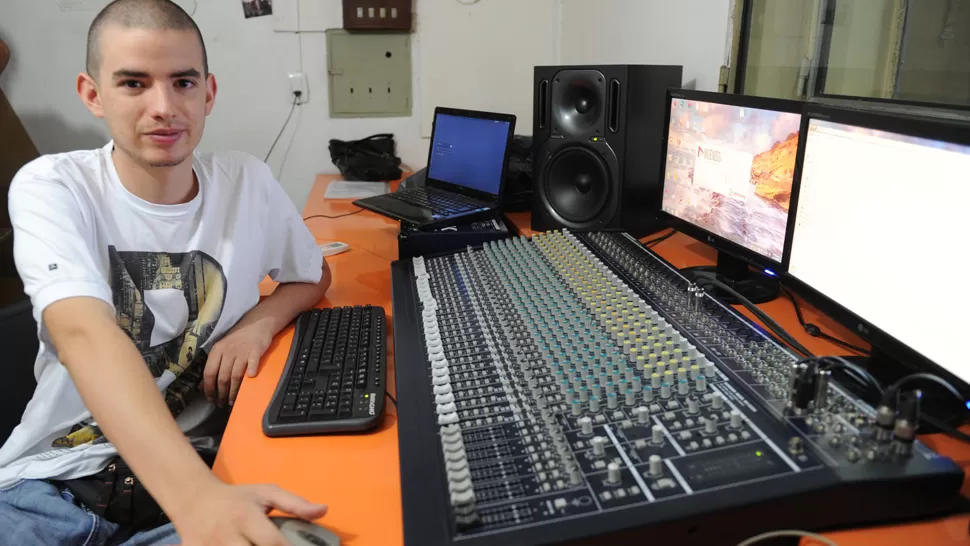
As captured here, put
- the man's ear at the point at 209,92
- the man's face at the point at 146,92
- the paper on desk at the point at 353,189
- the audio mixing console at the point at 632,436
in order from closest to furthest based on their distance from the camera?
the audio mixing console at the point at 632,436 < the man's face at the point at 146,92 < the man's ear at the point at 209,92 < the paper on desk at the point at 353,189

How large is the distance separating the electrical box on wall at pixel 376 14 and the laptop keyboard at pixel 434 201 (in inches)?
32.3

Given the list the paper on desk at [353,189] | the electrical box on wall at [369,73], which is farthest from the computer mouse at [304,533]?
the electrical box on wall at [369,73]

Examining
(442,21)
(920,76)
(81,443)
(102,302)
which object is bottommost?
(81,443)

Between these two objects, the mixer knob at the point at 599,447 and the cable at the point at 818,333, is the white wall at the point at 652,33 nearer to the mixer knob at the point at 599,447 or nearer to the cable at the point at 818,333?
the cable at the point at 818,333

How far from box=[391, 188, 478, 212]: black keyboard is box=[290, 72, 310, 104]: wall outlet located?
84 centimetres

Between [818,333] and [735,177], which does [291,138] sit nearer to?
[735,177]

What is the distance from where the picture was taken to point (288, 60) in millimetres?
2520

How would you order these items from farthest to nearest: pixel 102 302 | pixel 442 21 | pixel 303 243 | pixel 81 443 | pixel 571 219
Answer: pixel 442 21, pixel 571 219, pixel 303 243, pixel 81 443, pixel 102 302

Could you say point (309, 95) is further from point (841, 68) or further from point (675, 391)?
point (675, 391)

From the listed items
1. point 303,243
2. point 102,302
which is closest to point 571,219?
point 303,243

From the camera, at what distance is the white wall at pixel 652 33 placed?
160 centimetres

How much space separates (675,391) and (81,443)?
2.99ft

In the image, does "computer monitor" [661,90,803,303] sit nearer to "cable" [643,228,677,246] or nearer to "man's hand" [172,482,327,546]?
"cable" [643,228,677,246]

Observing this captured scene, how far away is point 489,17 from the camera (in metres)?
2.57
